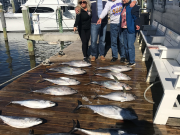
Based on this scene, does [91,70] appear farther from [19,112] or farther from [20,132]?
[20,132]

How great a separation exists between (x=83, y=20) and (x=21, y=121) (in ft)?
12.3

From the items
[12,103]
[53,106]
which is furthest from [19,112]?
[53,106]

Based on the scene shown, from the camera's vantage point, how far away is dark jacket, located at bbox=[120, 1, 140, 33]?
14.1ft

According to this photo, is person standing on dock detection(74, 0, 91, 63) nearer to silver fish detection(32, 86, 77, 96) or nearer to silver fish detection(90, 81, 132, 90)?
silver fish detection(90, 81, 132, 90)

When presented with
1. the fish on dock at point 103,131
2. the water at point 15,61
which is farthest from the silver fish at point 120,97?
the water at point 15,61

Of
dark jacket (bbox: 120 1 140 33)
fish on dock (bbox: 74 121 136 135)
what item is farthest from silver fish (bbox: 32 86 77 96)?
dark jacket (bbox: 120 1 140 33)

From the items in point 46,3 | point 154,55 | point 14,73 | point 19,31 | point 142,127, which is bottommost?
point 14,73

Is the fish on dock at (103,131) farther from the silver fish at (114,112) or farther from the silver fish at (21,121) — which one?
the silver fish at (21,121)

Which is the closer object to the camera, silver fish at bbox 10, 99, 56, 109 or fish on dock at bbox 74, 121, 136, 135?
fish on dock at bbox 74, 121, 136, 135

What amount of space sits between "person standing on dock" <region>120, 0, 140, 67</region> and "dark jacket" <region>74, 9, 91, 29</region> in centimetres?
113

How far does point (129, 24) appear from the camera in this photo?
4.50m

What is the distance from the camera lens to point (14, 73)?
29.2 feet

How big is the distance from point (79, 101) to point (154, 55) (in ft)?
7.78

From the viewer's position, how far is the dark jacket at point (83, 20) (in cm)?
494
